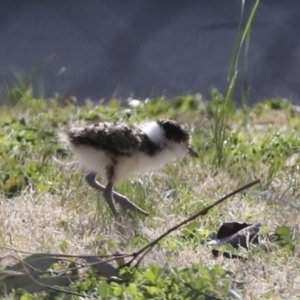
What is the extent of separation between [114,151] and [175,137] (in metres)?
0.47

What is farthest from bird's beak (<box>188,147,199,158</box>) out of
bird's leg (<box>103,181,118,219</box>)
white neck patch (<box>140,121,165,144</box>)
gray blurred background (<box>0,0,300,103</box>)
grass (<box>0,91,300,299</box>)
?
gray blurred background (<box>0,0,300,103</box>)

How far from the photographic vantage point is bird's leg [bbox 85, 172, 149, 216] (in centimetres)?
445

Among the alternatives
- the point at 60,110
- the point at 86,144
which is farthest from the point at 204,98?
the point at 86,144

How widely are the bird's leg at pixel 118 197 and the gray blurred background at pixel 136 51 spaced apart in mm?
2198

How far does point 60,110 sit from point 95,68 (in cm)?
129

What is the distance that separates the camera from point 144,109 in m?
6.38

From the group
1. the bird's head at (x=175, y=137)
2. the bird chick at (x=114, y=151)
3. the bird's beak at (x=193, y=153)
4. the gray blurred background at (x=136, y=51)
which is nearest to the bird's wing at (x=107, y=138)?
the bird chick at (x=114, y=151)

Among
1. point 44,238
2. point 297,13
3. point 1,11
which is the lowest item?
point 44,238

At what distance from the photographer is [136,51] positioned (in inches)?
284

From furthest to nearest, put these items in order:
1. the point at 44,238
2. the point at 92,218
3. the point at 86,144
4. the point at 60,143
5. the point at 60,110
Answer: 1. the point at 60,110
2. the point at 60,143
3. the point at 86,144
4. the point at 92,218
5. the point at 44,238

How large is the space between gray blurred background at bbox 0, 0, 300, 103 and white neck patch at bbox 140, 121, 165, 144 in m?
1.97

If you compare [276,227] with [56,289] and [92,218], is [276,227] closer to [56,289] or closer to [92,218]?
[92,218]

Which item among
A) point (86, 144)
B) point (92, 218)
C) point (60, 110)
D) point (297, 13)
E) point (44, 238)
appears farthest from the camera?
point (297, 13)

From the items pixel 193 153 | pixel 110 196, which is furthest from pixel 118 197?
pixel 193 153
